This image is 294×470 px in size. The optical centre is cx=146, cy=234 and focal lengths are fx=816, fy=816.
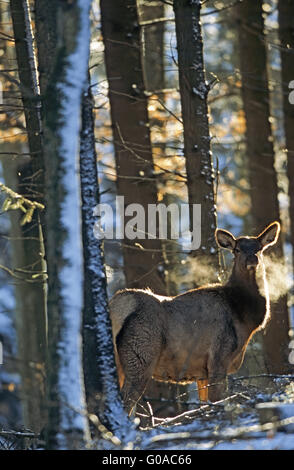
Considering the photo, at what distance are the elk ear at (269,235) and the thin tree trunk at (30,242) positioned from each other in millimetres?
3304

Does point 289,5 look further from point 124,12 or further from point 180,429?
point 180,429

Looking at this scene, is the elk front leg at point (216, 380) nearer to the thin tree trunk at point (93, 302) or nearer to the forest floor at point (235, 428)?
the forest floor at point (235, 428)

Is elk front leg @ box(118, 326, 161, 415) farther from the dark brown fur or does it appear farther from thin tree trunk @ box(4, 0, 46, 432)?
thin tree trunk @ box(4, 0, 46, 432)

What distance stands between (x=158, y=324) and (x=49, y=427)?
345cm

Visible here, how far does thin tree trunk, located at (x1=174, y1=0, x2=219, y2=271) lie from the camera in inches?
514

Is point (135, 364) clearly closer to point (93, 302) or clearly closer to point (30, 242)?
point (93, 302)

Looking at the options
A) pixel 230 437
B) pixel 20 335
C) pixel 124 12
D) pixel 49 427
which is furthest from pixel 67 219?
pixel 20 335

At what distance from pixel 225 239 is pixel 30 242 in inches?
228

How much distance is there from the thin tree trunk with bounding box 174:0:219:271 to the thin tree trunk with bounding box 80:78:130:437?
448 centimetres

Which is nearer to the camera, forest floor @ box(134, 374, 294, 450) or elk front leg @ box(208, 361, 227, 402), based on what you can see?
forest floor @ box(134, 374, 294, 450)

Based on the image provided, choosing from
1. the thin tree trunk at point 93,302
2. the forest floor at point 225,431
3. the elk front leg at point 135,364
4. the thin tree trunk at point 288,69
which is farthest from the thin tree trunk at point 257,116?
the thin tree trunk at point 93,302

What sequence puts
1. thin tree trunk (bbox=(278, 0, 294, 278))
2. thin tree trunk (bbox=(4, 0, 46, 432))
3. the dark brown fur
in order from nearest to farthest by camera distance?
1. the dark brown fur
2. thin tree trunk (bbox=(4, 0, 46, 432))
3. thin tree trunk (bbox=(278, 0, 294, 278))

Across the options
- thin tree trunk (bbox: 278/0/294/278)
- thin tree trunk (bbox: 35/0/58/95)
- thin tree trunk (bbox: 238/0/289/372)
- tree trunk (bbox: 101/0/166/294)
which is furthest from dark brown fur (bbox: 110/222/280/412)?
thin tree trunk (bbox: 278/0/294/278)

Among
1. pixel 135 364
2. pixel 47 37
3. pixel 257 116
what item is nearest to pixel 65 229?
pixel 47 37
